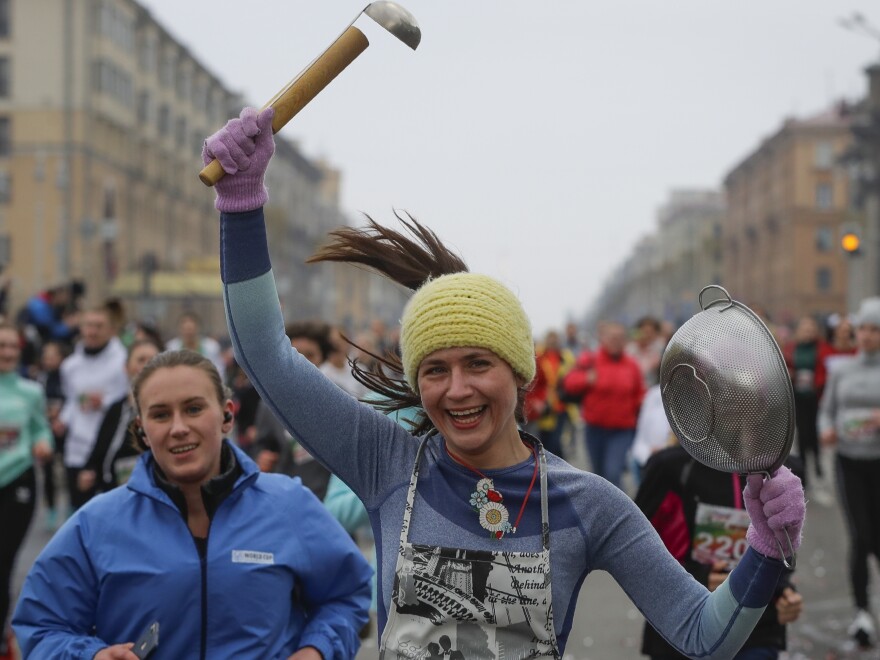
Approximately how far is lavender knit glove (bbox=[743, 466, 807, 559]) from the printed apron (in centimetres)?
46

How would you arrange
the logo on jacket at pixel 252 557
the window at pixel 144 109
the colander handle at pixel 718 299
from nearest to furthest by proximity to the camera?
1. the colander handle at pixel 718 299
2. the logo on jacket at pixel 252 557
3. the window at pixel 144 109

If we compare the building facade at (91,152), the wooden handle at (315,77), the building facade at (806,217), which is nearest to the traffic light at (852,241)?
the wooden handle at (315,77)

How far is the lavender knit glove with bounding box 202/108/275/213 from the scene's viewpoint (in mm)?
2438

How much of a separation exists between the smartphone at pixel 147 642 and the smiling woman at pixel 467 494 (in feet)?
2.74

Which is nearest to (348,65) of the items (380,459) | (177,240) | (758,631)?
(380,459)

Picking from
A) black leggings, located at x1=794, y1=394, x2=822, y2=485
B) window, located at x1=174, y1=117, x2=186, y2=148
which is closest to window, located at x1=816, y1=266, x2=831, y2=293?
window, located at x1=174, y1=117, x2=186, y2=148

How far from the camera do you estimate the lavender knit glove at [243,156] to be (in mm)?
2438

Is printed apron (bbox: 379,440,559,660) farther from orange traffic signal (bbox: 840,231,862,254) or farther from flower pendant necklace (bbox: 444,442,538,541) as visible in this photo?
orange traffic signal (bbox: 840,231,862,254)

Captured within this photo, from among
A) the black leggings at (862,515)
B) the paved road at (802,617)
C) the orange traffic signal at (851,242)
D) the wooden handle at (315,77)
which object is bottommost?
the paved road at (802,617)

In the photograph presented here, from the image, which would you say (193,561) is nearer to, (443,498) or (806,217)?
(443,498)

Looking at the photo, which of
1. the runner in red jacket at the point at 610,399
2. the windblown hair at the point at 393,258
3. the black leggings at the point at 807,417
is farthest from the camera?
the black leggings at the point at 807,417

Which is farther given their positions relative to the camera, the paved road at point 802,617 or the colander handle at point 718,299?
the paved road at point 802,617

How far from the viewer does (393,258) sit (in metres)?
3.15

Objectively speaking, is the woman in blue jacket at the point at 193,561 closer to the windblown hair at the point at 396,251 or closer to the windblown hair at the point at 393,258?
the windblown hair at the point at 393,258
